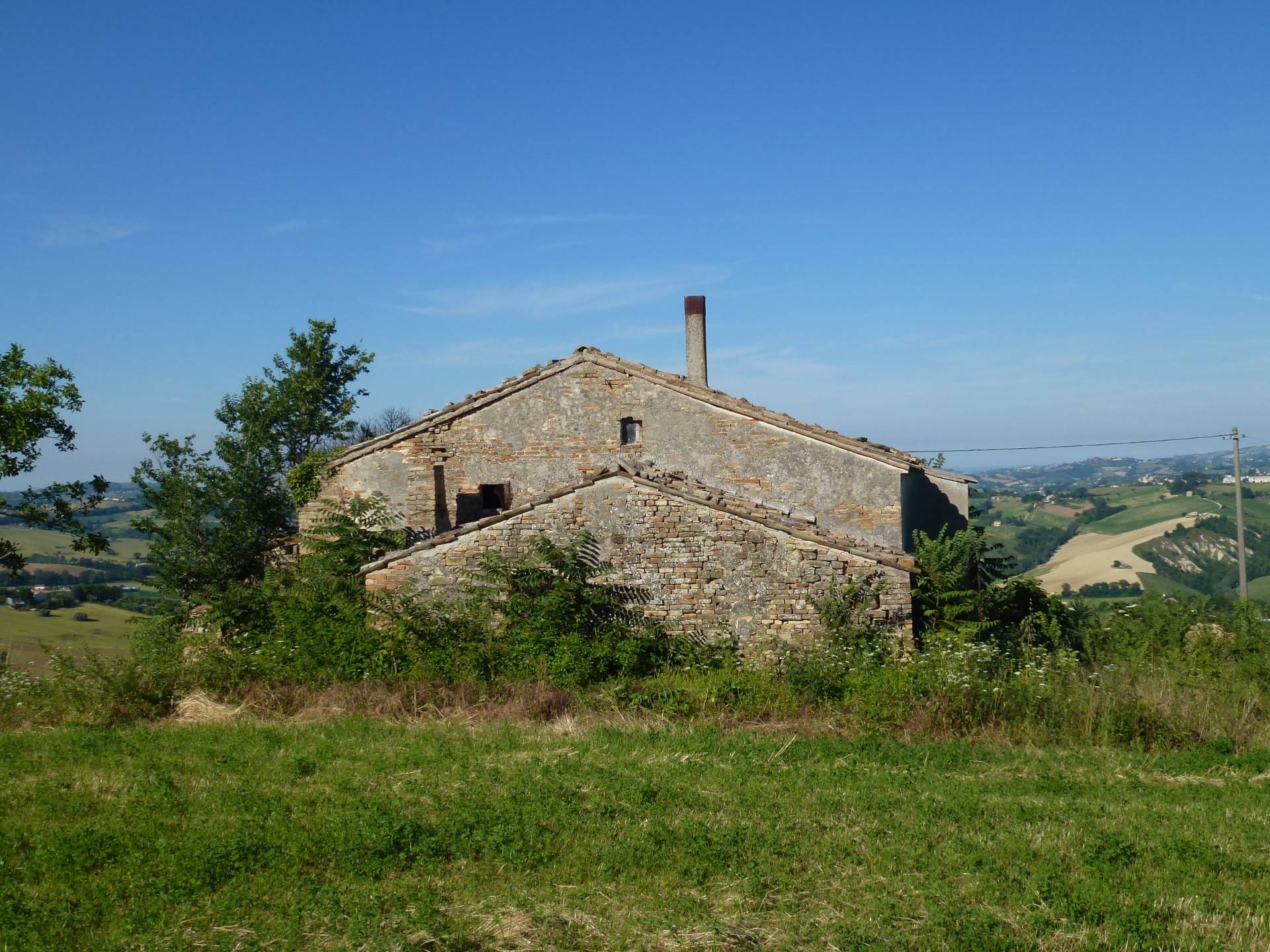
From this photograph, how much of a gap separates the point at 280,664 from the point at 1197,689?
10031mm

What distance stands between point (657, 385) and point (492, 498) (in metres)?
3.41

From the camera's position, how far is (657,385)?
16.1 metres

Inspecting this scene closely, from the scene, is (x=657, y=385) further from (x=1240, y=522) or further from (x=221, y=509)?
(x=1240, y=522)

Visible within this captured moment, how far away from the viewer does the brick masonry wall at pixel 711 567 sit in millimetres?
12258

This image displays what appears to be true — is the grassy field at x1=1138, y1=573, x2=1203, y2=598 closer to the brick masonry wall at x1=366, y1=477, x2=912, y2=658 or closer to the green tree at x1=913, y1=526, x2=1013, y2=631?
the green tree at x1=913, y1=526, x2=1013, y2=631

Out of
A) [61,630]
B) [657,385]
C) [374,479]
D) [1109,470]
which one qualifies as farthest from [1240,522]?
[1109,470]

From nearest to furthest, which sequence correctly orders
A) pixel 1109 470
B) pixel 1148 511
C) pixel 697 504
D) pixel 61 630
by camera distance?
pixel 697 504 → pixel 61 630 → pixel 1148 511 → pixel 1109 470

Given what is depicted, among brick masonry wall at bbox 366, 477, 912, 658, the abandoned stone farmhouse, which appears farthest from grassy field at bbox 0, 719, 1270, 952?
the abandoned stone farmhouse

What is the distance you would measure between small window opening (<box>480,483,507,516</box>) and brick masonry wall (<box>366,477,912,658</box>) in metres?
3.64

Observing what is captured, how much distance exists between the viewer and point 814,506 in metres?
15.8

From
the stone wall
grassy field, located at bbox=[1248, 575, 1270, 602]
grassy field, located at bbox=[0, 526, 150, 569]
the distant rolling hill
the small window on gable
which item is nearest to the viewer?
the small window on gable

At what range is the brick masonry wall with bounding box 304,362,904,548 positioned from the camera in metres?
15.8

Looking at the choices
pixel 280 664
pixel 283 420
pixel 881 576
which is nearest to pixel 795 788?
pixel 881 576

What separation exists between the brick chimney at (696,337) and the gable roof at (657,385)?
8.30 feet
